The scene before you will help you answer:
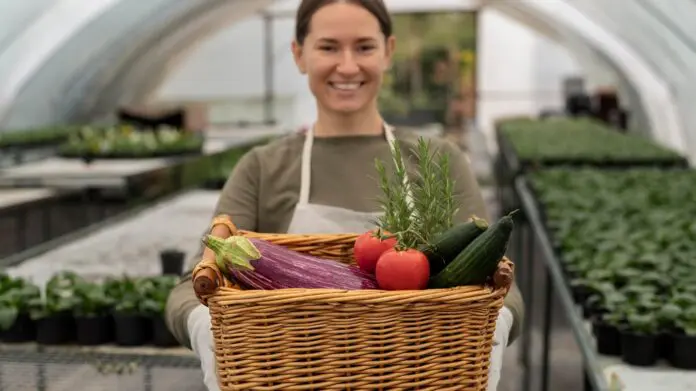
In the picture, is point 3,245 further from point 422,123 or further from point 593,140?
point 422,123

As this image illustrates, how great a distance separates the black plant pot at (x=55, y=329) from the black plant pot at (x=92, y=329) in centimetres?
4

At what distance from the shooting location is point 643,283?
2.78 meters

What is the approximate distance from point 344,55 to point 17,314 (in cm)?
127

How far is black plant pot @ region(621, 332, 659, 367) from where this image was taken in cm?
224

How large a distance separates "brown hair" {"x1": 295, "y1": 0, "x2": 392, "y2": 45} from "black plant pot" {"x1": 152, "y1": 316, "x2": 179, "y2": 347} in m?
0.94

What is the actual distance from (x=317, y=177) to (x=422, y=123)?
38.7ft

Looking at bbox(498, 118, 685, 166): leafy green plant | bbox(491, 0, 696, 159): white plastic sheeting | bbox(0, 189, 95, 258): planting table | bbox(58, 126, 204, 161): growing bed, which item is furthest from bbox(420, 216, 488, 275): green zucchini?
bbox(491, 0, 696, 159): white plastic sheeting

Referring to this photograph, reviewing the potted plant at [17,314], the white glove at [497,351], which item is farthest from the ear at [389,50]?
the potted plant at [17,314]

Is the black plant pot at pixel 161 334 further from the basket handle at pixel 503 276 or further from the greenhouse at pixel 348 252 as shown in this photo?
the basket handle at pixel 503 276

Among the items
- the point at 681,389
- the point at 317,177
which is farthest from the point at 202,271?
the point at 681,389

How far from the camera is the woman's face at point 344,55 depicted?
1.90 meters

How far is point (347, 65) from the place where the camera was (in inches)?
74.3

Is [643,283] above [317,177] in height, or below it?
below

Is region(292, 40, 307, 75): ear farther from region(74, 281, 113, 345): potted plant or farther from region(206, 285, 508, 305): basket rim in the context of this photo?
region(74, 281, 113, 345): potted plant
